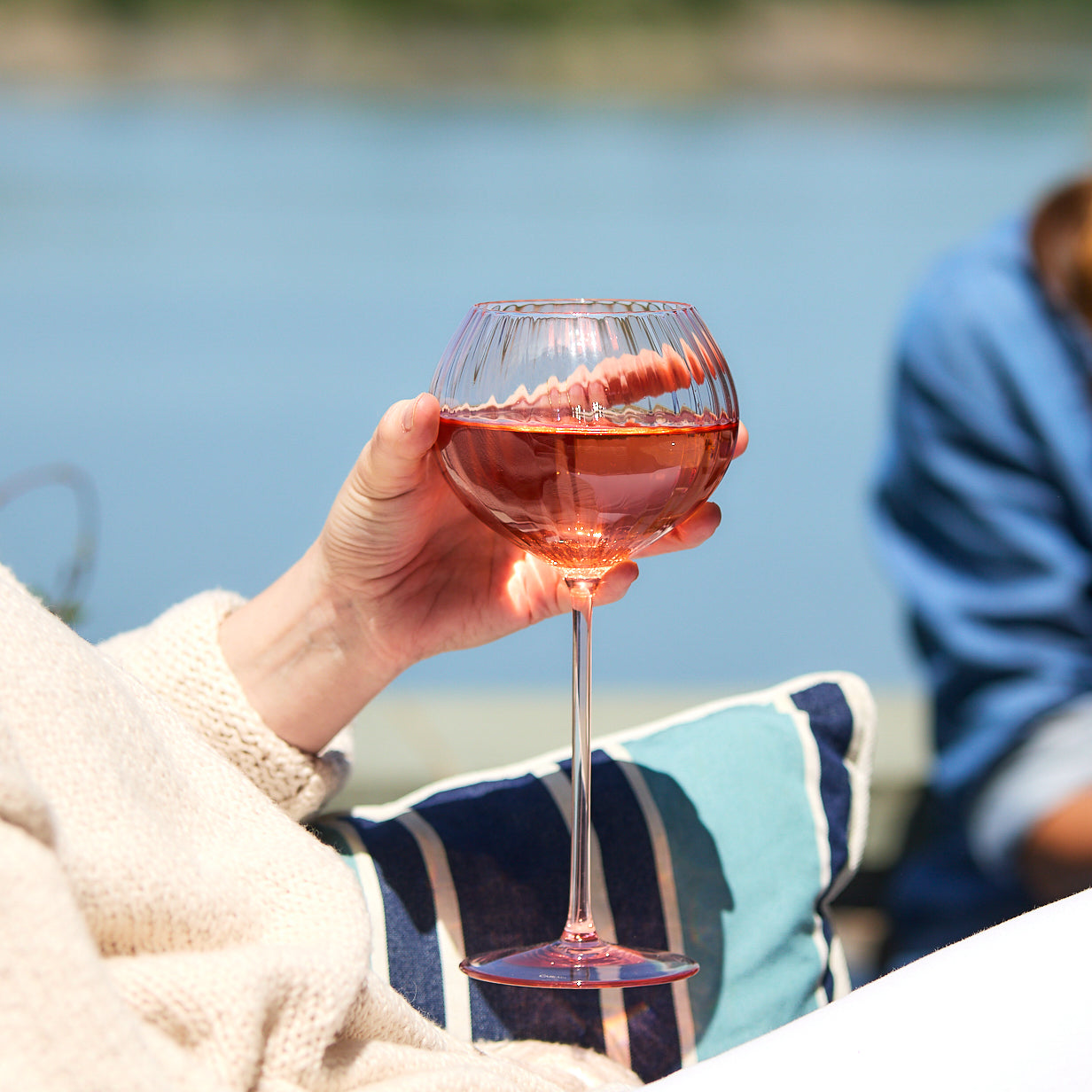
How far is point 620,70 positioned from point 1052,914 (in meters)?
11.5

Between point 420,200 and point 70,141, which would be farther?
point 70,141

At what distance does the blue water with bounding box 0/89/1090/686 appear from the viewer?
5.27m

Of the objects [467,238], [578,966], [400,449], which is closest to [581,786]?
[578,966]

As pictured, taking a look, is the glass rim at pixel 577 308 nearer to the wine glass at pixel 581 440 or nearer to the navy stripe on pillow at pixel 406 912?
the wine glass at pixel 581 440

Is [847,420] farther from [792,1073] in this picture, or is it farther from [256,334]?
[792,1073]

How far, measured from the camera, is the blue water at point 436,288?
17.3 ft

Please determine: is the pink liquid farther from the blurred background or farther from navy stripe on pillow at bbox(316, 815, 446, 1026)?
the blurred background

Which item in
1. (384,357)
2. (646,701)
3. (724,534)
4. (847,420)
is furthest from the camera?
(384,357)

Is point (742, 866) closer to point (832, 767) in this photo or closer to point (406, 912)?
point (832, 767)

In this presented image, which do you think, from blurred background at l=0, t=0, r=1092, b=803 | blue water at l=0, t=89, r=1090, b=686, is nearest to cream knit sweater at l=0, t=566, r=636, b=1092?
blurred background at l=0, t=0, r=1092, b=803

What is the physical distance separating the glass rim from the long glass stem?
0.57ft

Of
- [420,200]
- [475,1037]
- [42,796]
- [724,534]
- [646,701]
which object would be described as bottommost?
[724,534]

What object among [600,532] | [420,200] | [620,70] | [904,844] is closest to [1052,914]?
[600,532]

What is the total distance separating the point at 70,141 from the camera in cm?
1930
